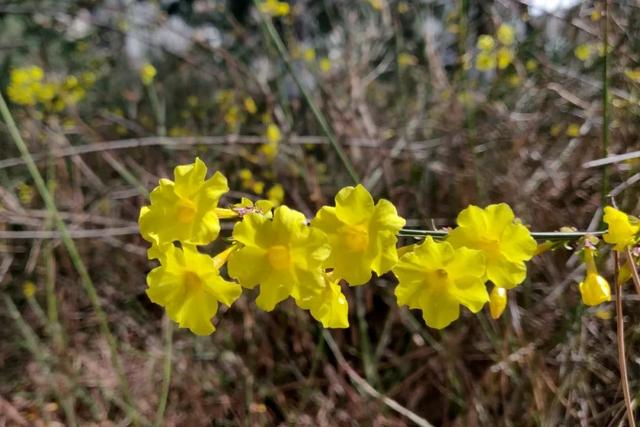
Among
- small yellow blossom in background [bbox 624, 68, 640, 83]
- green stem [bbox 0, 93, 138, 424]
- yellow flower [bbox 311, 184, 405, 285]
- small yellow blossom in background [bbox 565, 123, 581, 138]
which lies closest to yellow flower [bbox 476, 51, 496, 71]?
small yellow blossom in background [bbox 565, 123, 581, 138]

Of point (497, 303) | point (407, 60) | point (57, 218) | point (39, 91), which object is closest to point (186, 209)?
point (497, 303)

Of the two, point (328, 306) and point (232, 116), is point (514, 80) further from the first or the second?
point (328, 306)

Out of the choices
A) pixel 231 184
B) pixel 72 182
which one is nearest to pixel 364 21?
pixel 231 184

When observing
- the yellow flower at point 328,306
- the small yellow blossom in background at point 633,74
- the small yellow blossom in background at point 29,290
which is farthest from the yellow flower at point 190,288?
the small yellow blossom in background at point 29,290

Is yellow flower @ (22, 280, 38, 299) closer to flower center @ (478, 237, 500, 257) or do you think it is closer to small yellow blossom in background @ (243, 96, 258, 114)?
small yellow blossom in background @ (243, 96, 258, 114)

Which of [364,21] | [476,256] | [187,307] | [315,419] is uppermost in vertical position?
[476,256]

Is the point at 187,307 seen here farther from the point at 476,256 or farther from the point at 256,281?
the point at 476,256
